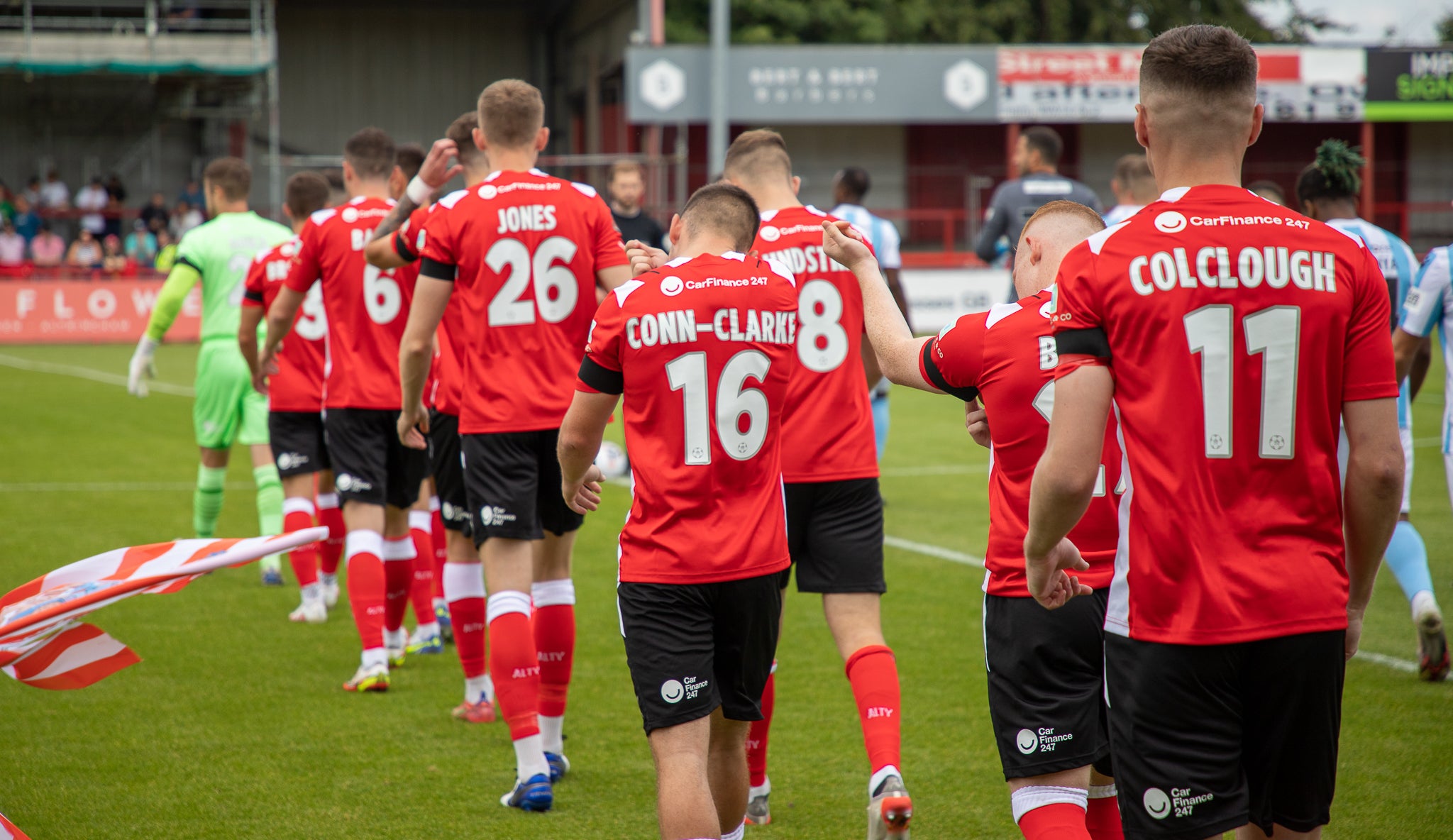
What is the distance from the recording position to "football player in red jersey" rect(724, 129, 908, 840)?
4.29 m

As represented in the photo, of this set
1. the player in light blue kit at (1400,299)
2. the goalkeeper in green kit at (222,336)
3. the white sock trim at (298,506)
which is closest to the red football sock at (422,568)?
the white sock trim at (298,506)

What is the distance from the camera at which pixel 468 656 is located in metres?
5.27

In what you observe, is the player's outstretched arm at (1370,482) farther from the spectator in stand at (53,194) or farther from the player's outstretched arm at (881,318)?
the spectator in stand at (53,194)

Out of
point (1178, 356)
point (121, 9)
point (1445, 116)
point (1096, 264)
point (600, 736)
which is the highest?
point (121, 9)

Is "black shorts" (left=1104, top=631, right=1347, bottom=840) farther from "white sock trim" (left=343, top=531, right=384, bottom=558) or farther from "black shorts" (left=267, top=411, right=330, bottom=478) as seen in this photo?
"black shorts" (left=267, top=411, right=330, bottom=478)

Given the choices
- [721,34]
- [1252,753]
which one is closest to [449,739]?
[1252,753]

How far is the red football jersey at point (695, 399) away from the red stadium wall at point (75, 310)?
22.9 metres

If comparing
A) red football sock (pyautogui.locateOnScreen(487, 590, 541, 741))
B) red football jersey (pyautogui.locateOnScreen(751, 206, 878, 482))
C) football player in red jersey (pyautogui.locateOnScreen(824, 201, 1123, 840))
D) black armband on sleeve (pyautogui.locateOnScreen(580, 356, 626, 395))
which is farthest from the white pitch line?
football player in red jersey (pyautogui.locateOnScreen(824, 201, 1123, 840))

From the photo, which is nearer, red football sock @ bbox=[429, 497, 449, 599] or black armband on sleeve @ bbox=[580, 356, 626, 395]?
black armband on sleeve @ bbox=[580, 356, 626, 395]

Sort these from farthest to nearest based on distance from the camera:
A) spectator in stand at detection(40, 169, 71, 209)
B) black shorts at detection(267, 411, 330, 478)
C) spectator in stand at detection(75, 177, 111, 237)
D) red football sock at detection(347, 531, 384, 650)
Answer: spectator in stand at detection(40, 169, 71, 209)
spectator in stand at detection(75, 177, 111, 237)
black shorts at detection(267, 411, 330, 478)
red football sock at detection(347, 531, 384, 650)

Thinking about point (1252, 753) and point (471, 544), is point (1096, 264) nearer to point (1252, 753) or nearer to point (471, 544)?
point (1252, 753)

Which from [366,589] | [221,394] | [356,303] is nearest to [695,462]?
[366,589]

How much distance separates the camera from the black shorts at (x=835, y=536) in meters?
4.31

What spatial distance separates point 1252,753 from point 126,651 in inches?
91.0
